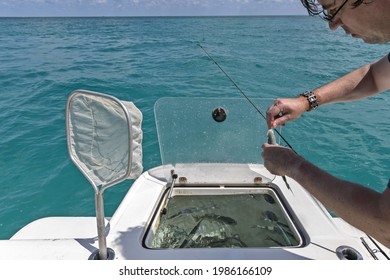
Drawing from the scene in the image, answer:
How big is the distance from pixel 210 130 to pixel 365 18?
1.36 metres

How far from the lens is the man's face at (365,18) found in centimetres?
104

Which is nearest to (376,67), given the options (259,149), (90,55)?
(259,149)

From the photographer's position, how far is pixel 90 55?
18.1 metres

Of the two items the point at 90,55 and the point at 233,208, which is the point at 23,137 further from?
the point at 90,55

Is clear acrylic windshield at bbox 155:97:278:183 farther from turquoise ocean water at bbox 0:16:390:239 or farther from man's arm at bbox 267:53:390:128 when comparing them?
turquoise ocean water at bbox 0:16:390:239

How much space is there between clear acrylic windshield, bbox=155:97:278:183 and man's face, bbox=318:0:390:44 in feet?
3.18

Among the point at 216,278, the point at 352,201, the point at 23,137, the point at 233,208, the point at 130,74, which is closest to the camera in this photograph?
Result: the point at 352,201

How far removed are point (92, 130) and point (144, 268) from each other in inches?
27.4

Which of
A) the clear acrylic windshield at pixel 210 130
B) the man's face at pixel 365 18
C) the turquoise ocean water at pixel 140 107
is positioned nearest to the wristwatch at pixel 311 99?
the clear acrylic windshield at pixel 210 130

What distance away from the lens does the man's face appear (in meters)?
1.04

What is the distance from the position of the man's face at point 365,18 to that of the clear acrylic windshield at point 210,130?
3.18ft

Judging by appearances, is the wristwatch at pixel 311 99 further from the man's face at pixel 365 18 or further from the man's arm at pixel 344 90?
the man's face at pixel 365 18

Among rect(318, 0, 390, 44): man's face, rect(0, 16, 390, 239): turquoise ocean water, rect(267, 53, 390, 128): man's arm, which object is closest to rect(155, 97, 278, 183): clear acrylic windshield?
rect(267, 53, 390, 128): man's arm

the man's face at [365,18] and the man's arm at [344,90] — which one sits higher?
the man's face at [365,18]
